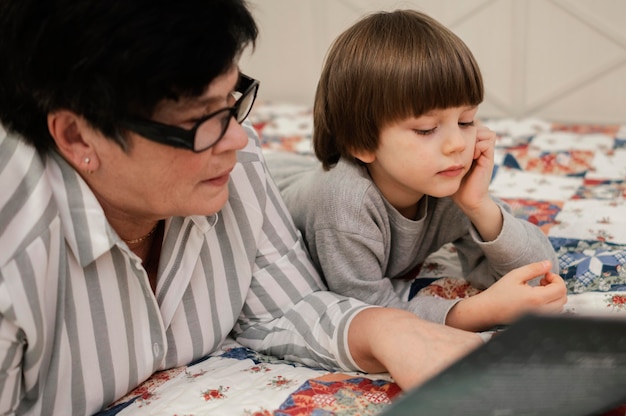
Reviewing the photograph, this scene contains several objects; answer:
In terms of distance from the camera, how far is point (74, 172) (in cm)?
104

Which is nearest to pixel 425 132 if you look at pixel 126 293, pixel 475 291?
pixel 475 291

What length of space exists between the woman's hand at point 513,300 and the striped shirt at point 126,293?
203 mm

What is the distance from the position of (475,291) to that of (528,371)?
2.38 ft

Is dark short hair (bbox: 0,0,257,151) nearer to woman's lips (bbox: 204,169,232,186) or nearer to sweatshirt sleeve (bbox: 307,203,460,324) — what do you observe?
woman's lips (bbox: 204,169,232,186)

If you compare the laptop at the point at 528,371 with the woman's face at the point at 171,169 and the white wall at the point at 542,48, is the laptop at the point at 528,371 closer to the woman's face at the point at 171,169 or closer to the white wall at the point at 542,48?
the woman's face at the point at 171,169

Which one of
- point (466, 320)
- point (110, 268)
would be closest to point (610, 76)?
point (466, 320)

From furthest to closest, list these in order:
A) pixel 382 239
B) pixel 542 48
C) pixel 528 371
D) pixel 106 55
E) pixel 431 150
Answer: pixel 542 48
pixel 382 239
pixel 431 150
pixel 106 55
pixel 528 371

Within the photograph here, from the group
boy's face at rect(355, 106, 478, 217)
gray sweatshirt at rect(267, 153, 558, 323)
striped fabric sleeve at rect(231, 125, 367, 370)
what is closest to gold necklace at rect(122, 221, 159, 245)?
striped fabric sleeve at rect(231, 125, 367, 370)

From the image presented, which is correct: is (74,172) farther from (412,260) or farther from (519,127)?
(519,127)

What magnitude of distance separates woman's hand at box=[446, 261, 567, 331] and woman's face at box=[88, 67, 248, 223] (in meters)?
0.49

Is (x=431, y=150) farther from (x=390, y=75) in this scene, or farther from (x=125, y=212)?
(x=125, y=212)

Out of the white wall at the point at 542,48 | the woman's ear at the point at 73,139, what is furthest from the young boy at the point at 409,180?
the white wall at the point at 542,48

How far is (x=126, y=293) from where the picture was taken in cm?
111

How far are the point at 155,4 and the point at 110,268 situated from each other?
0.41 metres
